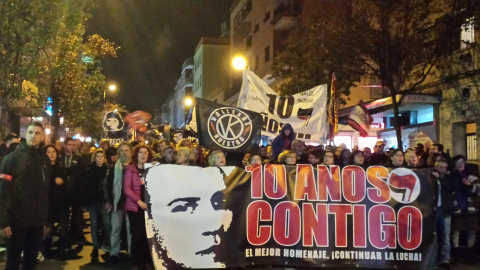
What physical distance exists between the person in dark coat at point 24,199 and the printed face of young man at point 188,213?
1494 mm

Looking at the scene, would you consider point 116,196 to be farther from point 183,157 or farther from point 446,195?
point 446,195

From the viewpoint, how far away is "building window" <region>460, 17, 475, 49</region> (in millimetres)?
14559

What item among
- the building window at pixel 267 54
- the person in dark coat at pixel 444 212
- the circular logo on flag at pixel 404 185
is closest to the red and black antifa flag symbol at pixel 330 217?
the circular logo on flag at pixel 404 185

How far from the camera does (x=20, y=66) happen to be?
11242mm

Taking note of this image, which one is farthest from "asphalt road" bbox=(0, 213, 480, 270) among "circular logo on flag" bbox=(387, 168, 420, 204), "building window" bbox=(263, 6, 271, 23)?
"building window" bbox=(263, 6, 271, 23)

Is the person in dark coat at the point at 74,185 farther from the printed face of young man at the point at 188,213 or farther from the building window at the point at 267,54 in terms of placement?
the building window at the point at 267,54

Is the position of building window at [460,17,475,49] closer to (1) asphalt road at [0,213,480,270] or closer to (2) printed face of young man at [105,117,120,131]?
(1) asphalt road at [0,213,480,270]

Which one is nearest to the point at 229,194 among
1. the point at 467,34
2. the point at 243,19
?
the point at 467,34

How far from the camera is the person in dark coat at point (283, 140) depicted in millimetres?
9148

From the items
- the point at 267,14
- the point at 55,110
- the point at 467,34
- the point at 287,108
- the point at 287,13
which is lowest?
the point at 287,108

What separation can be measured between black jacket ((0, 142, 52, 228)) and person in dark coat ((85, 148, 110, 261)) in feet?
8.91

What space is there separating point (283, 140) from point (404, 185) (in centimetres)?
280

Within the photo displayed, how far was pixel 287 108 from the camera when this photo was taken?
977 centimetres

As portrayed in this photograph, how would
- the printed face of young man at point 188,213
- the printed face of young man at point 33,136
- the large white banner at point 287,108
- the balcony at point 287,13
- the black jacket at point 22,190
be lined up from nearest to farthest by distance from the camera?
the black jacket at point 22,190, the printed face of young man at point 33,136, the printed face of young man at point 188,213, the large white banner at point 287,108, the balcony at point 287,13
